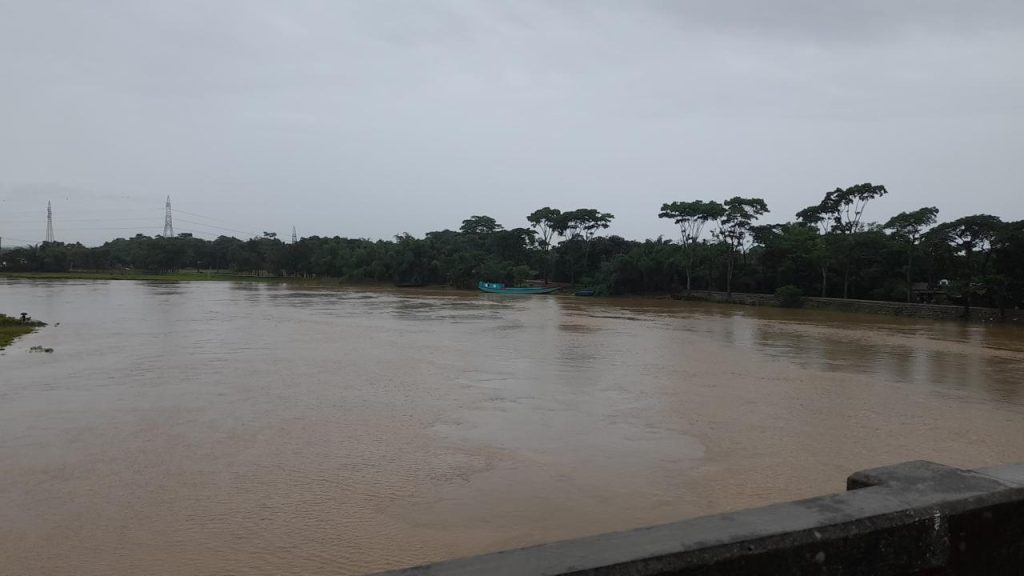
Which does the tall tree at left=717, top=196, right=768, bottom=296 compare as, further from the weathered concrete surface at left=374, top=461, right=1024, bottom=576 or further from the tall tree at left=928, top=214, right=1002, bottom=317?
the weathered concrete surface at left=374, top=461, right=1024, bottom=576

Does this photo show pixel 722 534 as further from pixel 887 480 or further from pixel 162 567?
pixel 162 567

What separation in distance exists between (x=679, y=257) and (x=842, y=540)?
41866 mm

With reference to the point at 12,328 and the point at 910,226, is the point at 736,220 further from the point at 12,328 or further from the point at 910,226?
the point at 12,328

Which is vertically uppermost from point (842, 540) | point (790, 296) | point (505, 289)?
point (842, 540)

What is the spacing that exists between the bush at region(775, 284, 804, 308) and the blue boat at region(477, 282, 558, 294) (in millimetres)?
17835

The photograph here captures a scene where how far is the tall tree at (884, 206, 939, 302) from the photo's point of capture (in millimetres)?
29823

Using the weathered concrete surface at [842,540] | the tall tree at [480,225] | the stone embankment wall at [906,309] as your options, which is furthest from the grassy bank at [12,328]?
the tall tree at [480,225]

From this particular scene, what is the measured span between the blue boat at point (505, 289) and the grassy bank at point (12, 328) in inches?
1277

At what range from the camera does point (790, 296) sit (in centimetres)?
3469

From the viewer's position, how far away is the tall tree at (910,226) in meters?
29.8

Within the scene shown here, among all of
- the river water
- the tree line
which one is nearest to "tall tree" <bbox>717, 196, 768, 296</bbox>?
the tree line

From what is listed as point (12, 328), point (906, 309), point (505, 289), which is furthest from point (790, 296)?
point (12, 328)

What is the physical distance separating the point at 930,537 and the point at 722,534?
0.66m

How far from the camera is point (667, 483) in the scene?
5.82 metres
